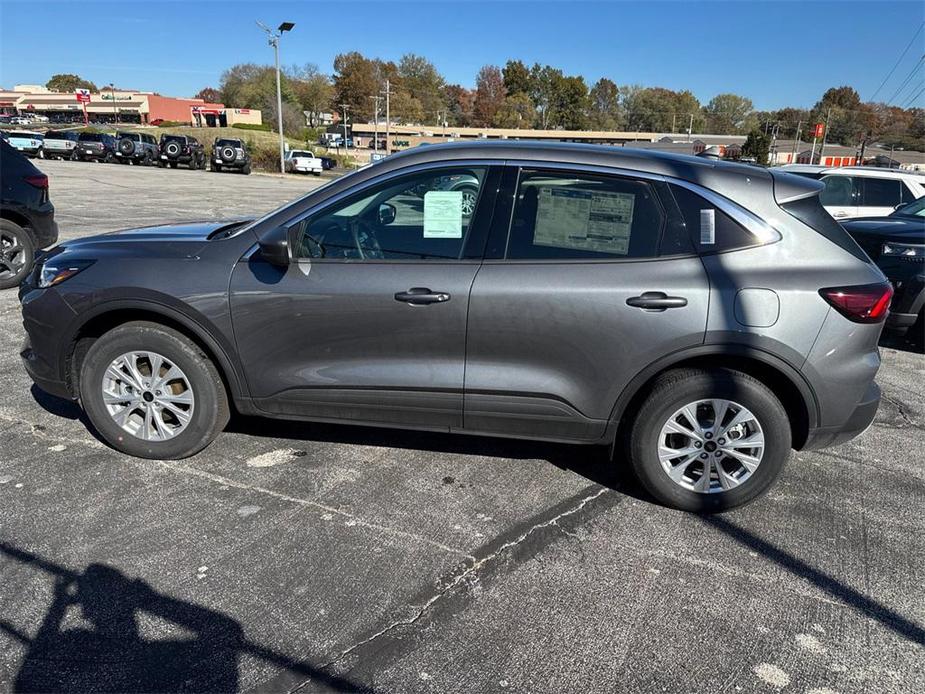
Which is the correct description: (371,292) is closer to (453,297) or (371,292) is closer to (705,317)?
(453,297)

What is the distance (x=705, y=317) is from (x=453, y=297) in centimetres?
120

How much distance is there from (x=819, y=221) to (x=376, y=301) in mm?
2210

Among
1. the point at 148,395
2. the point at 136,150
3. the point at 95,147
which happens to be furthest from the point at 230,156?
the point at 148,395

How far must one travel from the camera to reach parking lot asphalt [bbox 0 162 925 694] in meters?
2.36

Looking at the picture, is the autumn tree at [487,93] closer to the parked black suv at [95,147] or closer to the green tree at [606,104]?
the green tree at [606,104]

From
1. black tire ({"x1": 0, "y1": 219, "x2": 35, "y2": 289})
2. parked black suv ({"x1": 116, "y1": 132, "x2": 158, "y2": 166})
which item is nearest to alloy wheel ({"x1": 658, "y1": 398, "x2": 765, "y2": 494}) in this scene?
black tire ({"x1": 0, "y1": 219, "x2": 35, "y2": 289})

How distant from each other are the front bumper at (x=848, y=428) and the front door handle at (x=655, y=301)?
0.96m

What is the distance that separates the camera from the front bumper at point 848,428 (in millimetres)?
3287

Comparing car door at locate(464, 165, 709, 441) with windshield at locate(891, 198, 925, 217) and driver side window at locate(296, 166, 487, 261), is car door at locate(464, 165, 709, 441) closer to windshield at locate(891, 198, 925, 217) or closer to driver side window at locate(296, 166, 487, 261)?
driver side window at locate(296, 166, 487, 261)

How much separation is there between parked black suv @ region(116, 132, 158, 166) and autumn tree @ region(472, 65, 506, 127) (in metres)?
103

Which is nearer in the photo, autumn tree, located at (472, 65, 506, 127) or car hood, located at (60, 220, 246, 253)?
car hood, located at (60, 220, 246, 253)

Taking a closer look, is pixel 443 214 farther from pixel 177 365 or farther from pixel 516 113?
pixel 516 113

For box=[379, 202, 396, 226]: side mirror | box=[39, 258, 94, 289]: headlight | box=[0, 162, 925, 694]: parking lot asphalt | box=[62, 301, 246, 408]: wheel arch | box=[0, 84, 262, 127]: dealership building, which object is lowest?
box=[0, 162, 925, 694]: parking lot asphalt

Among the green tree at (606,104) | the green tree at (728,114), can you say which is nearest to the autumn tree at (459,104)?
the green tree at (606,104)
